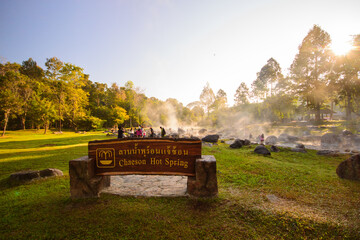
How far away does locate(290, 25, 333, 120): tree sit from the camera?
26891mm

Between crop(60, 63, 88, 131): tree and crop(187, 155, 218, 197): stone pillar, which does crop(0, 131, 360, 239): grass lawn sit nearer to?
crop(187, 155, 218, 197): stone pillar

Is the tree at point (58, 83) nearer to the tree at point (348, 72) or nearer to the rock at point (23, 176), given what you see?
the rock at point (23, 176)

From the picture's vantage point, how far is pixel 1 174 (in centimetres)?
590

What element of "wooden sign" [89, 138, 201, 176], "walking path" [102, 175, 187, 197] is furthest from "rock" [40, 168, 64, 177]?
"wooden sign" [89, 138, 201, 176]

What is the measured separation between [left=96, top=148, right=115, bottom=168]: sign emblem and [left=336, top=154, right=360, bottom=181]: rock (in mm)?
8073

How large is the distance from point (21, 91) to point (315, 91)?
56.4 m

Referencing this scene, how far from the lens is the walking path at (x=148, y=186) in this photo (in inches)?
166

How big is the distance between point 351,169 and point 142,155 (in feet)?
24.3

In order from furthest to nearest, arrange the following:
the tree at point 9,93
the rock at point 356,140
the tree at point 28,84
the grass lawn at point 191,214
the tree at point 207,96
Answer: the tree at point 207,96 < the tree at point 28,84 < the tree at point 9,93 < the rock at point 356,140 < the grass lawn at point 191,214

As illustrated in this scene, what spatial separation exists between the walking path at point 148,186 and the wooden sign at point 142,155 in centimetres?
67

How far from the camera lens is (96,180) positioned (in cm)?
394

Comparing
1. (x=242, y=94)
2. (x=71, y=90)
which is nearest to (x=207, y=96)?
(x=242, y=94)

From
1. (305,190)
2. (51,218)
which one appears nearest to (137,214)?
(51,218)

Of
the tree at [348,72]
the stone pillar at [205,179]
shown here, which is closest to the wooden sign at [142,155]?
the stone pillar at [205,179]
